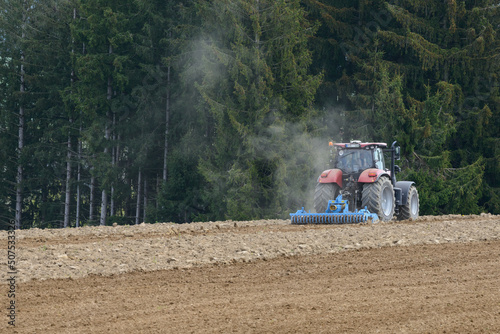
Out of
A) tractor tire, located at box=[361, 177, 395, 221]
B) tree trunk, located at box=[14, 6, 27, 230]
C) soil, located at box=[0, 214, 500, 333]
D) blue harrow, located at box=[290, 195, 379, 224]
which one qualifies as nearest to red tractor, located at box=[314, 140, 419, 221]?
tractor tire, located at box=[361, 177, 395, 221]

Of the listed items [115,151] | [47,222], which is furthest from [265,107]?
[47,222]

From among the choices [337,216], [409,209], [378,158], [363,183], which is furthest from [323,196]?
[409,209]

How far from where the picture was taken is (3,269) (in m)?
9.51

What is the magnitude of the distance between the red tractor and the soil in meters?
3.87

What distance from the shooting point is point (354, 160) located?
18875 mm

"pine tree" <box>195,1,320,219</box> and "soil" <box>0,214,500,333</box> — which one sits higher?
"pine tree" <box>195,1,320,219</box>

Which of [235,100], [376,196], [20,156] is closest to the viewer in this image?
[376,196]

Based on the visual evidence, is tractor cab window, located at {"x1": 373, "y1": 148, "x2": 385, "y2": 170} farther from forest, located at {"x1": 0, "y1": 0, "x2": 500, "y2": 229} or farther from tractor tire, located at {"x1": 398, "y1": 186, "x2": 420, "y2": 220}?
forest, located at {"x1": 0, "y1": 0, "x2": 500, "y2": 229}

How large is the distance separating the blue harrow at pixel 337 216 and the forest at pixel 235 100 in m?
10.5

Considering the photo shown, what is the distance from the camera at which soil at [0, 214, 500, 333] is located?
6.88 metres

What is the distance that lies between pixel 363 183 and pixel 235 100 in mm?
13217

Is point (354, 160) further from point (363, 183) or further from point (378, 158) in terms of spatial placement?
point (363, 183)

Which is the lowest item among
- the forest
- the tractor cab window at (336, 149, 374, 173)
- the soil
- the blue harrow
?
the soil

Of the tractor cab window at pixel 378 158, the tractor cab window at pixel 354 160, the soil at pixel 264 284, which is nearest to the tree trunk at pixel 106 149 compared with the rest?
the tractor cab window at pixel 354 160
